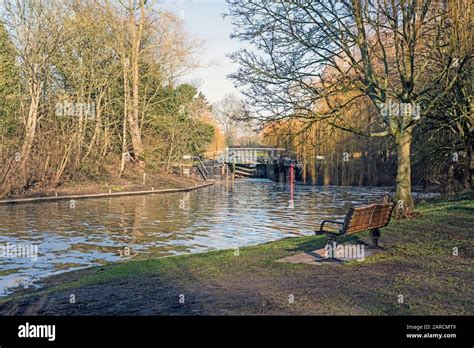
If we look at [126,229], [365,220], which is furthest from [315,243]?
[126,229]

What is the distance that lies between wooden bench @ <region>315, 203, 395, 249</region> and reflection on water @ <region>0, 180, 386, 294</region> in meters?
4.55

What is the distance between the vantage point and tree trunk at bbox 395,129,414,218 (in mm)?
15484

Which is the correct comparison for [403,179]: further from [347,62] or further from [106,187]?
[106,187]

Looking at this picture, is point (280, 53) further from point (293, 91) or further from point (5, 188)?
point (5, 188)

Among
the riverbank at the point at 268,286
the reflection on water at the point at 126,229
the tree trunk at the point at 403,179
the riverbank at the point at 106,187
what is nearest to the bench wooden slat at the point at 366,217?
the riverbank at the point at 268,286

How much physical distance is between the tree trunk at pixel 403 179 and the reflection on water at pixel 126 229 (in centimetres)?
335

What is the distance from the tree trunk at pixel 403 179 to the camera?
50.8 ft

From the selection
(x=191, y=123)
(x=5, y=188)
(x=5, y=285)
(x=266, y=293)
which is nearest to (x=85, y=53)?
(x=5, y=188)

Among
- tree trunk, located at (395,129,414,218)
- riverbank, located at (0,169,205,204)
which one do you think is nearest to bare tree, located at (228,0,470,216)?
tree trunk, located at (395,129,414,218)

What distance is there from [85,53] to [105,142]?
6.56 metres

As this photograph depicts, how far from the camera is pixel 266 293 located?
24.2 feet

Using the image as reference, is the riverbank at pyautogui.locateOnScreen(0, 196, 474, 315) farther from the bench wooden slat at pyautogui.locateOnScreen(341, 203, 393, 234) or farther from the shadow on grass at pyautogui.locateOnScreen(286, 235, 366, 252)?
the shadow on grass at pyautogui.locateOnScreen(286, 235, 366, 252)

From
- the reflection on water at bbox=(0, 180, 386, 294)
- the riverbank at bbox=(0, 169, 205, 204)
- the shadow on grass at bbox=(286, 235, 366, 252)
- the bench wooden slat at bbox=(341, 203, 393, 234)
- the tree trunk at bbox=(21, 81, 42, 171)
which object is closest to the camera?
the bench wooden slat at bbox=(341, 203, 393, 234)
